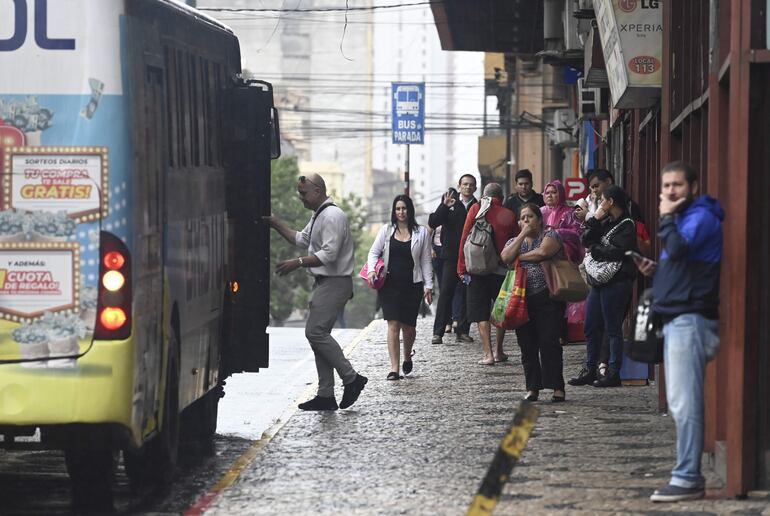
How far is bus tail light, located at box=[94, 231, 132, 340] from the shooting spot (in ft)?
28.2

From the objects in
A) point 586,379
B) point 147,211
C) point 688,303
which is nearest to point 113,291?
point 147,211

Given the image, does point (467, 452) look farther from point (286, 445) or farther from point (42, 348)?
point (42, 348)

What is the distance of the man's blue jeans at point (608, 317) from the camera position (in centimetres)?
1473

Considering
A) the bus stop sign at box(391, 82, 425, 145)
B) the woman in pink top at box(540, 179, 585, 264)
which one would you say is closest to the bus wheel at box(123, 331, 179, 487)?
the woman in pink top at box(540, 179, 585, 264)

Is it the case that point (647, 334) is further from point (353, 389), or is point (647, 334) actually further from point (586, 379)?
point (586, 379)

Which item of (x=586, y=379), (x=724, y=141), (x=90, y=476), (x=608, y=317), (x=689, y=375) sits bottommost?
(x=586, y=379)

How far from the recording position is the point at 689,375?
8.98 meters

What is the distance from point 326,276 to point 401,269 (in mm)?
2480

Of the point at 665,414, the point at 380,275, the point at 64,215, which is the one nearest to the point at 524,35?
the point at 380,275

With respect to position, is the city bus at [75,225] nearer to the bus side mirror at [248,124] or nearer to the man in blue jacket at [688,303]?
the man in blue jacket at [688,303]

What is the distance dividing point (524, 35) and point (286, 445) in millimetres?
23650

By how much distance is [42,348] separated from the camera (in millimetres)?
8602

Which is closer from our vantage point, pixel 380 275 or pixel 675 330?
pixel 675 330

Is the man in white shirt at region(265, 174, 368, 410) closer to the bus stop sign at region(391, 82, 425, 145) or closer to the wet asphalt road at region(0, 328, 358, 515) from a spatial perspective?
the wet asphalt road at region(0, 328, 358, 515)
